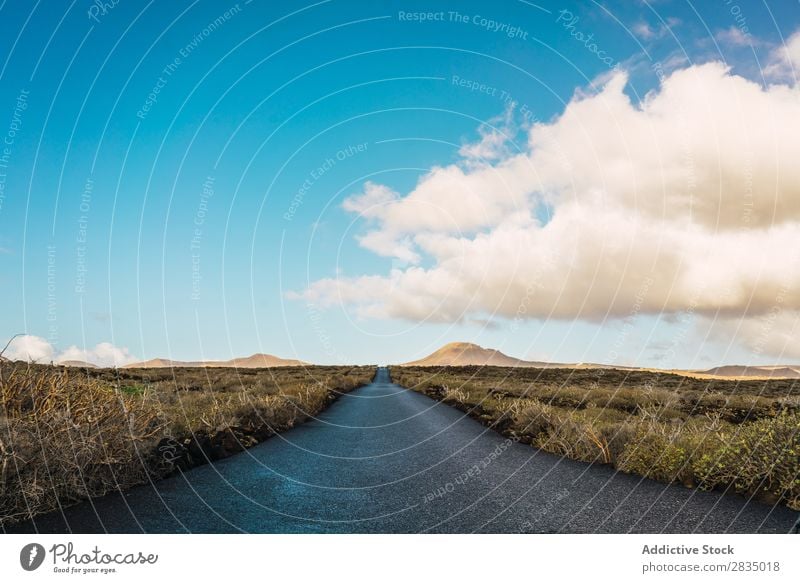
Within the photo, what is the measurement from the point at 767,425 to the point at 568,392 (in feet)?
56.4
